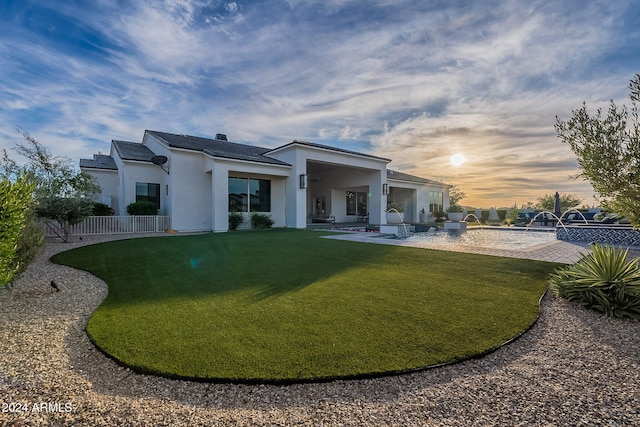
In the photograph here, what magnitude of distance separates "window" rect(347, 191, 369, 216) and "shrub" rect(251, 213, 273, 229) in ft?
37.1

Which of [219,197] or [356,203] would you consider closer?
[219,197]

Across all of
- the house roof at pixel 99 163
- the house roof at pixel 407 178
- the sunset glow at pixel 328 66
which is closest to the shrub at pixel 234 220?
the sunset glow at pixel 328 66

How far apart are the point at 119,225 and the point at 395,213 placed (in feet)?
72.9

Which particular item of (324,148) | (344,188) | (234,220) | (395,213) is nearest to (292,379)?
(234,220)

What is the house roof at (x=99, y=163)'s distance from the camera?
19625 millimetres

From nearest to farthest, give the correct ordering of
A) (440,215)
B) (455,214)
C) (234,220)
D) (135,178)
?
(234,220)
(135,178)
(455,214)
(440,215)

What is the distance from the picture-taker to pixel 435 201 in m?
31.9

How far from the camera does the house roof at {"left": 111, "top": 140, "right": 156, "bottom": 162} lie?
17.6 metres


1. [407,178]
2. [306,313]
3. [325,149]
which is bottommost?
[306,313]

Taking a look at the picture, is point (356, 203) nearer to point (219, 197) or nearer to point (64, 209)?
point (219, 197)

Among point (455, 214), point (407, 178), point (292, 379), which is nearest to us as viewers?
point (292, 379)

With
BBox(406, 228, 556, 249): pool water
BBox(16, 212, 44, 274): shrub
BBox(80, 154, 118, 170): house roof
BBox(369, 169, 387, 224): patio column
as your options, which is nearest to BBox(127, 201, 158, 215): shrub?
BBox(80, 154, 118, 170): house roof

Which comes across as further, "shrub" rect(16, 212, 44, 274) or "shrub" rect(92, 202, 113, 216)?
"shrub" rect(92, 202, 113, 216)

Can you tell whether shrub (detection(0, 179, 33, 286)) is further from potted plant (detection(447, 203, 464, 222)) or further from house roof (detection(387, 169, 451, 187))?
potted plant (detection(447, 203, 464, 222))
